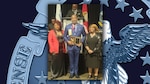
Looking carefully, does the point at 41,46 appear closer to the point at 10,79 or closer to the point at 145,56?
the point at 10,79

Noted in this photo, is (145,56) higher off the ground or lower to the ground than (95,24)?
lower

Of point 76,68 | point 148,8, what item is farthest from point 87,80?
point 148,8

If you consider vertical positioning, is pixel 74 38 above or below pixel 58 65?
above

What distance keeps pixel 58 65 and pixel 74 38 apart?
208mm

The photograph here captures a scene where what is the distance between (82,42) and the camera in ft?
11.8

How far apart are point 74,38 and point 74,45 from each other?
0.05 metres

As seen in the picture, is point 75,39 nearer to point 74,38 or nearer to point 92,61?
point 74,38

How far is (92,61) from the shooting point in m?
3.61

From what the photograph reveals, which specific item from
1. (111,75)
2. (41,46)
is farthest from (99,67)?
(41,46)

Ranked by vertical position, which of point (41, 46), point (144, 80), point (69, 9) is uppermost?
point (69, 9)

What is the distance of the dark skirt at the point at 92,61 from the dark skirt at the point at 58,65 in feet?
0.54

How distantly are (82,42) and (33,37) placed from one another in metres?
0.33

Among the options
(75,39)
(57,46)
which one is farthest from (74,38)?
(57,46)

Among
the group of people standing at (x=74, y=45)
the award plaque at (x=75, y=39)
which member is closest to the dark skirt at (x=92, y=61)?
the group of people standing at (x=74, y=45)
